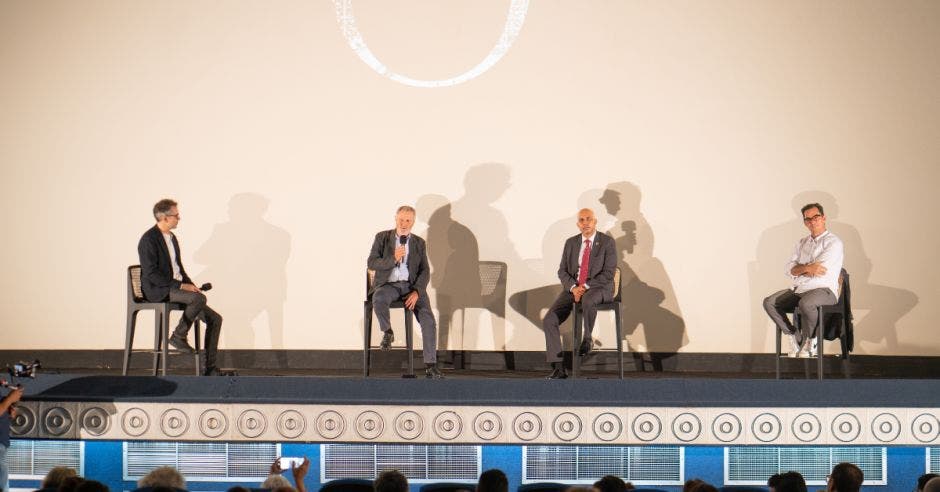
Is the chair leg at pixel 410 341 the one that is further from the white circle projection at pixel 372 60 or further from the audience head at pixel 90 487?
the audience head at pixel 90 487

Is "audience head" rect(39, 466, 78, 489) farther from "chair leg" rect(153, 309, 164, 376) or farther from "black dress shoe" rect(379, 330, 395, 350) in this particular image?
"black dress shoe" rect(379, 330, 395, 350)

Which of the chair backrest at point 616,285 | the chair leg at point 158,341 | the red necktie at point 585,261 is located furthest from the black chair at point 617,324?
the chair leg at point 158,341

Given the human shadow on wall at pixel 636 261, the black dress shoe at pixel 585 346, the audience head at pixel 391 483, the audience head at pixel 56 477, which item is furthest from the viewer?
the human shadow on wall at pixel 636 261

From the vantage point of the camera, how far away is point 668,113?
675cm

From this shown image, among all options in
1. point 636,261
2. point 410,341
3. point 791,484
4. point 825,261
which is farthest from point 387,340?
point 791,484

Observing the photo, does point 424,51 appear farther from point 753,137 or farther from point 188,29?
point 753,137

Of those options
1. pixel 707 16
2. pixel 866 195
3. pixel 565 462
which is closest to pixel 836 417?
pixel 565 462

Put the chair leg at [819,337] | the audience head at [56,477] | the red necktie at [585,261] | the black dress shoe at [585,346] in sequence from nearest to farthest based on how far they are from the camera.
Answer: the audience head at [56,477]
the chair leg at [819,337]
the black dress shoe at [585,346]
the red necktie at [585,261]

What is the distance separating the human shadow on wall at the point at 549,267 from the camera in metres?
6.77

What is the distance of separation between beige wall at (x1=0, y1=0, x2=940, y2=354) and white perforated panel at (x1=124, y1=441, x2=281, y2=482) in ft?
5.86

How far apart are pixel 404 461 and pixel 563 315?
56.4 inches

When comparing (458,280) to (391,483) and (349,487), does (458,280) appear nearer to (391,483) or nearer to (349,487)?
(349,487)

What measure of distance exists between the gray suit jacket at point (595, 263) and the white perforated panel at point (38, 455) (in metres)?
2.64

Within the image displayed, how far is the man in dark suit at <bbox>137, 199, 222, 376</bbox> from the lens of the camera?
573cm
